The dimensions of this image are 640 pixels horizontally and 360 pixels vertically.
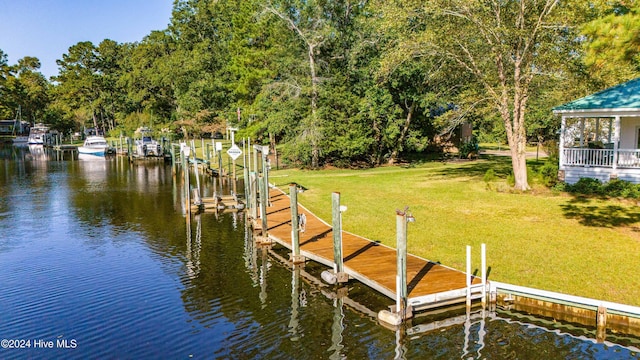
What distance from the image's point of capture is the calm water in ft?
33.9

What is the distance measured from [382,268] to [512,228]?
6.77 m

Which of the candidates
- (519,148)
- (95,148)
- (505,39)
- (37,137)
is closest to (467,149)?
(519,148)

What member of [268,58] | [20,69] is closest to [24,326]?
[268,58]

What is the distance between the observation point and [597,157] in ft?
82.9

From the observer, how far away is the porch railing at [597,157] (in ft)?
79.8

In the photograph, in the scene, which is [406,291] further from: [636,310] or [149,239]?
[149,239]

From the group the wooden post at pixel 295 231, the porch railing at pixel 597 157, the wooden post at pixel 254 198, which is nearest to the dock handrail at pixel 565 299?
the wooden post at pixel 295 231

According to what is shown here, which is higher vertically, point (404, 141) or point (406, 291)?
point (404, 141)

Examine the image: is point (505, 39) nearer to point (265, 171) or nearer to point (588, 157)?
point (588, 157)

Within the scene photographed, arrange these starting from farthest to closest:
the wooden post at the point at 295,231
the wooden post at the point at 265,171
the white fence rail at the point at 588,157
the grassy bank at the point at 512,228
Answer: the white fence rail at the point at 588,157
the wooden post at the point at 265,171
the wooden post at the point at 295,231
the grassy bank at the point at 512,228

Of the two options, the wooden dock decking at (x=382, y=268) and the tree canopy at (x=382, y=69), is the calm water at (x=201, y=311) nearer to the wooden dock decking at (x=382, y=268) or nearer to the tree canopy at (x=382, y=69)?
the wooden dock decking at (x=382, y=268)

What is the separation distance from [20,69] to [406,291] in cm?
13070

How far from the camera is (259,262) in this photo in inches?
660

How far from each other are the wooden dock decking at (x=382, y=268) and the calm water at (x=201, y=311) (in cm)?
51
